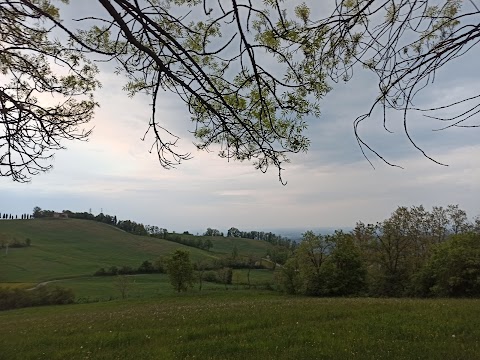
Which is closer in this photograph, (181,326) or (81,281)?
(181,326)

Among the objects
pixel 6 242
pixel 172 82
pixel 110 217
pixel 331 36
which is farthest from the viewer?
pixel 110 217

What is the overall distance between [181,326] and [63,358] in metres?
3.48

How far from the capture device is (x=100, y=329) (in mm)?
11133

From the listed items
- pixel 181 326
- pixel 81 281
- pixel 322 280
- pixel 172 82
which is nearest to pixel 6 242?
pixel 81 281

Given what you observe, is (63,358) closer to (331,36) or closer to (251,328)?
(251,328)

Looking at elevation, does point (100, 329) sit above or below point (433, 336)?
below

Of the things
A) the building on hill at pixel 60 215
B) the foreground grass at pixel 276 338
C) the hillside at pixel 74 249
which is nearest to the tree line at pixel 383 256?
the foreground grass at pixel 276 338

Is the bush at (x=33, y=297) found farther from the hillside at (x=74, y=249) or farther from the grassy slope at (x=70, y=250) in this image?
the grassy slope at (x=70, y=250)

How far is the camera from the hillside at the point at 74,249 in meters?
89.8

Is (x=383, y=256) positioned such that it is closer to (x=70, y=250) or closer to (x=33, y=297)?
(x=33, y=297)

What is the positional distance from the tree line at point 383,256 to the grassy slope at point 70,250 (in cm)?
5153

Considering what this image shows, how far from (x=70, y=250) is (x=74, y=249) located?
1.54 meters

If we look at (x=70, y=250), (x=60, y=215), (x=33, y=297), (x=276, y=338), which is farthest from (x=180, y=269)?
(x=60, y=215)

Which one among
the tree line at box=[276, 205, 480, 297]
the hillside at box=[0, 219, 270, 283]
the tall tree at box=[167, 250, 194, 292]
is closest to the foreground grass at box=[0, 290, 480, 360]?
the tree line at box=[276, 205, 480, 297]
